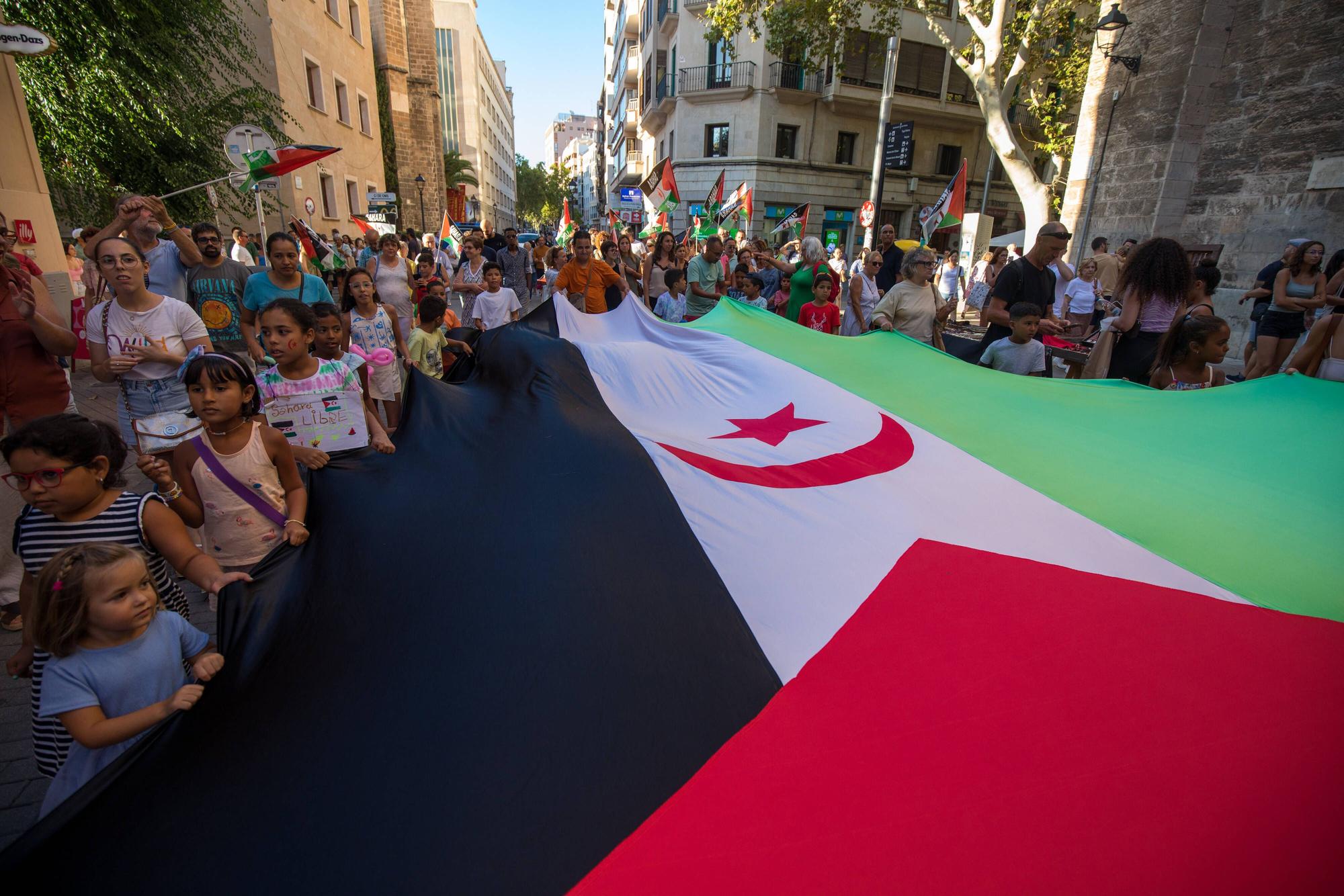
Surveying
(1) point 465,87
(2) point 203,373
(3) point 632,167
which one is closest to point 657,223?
(2) point 203,373

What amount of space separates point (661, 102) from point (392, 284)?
31.3m

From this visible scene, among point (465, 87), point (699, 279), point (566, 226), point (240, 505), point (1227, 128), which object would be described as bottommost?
point (240, 505)

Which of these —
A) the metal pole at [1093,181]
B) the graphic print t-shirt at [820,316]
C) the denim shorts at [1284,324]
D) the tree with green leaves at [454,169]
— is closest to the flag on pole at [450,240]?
the graphic print t-shirt at [820,316]

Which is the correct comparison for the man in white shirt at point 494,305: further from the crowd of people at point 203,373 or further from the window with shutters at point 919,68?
the window with shutters at point 919,68

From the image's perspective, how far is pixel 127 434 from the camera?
370 centimetres

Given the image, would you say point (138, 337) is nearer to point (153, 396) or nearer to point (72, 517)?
point (153, 396)

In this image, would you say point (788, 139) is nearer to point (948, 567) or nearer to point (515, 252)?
point (515, 252)

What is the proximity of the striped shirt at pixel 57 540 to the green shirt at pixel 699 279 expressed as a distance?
6.62 m

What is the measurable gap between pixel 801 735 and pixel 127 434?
413 centimetres

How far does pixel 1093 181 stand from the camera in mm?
12727

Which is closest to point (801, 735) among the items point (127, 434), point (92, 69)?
point (127, 434)

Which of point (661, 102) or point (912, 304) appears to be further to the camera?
point (661, 102)

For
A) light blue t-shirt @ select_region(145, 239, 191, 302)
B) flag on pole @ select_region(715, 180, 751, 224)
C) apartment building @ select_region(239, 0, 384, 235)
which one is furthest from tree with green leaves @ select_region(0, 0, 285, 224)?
Answer: flag on pole @ select_region(715, 180, 751, 224)

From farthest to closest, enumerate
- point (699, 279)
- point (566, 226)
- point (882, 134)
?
point (566, 226), point (882, 134), point (699, 279)
